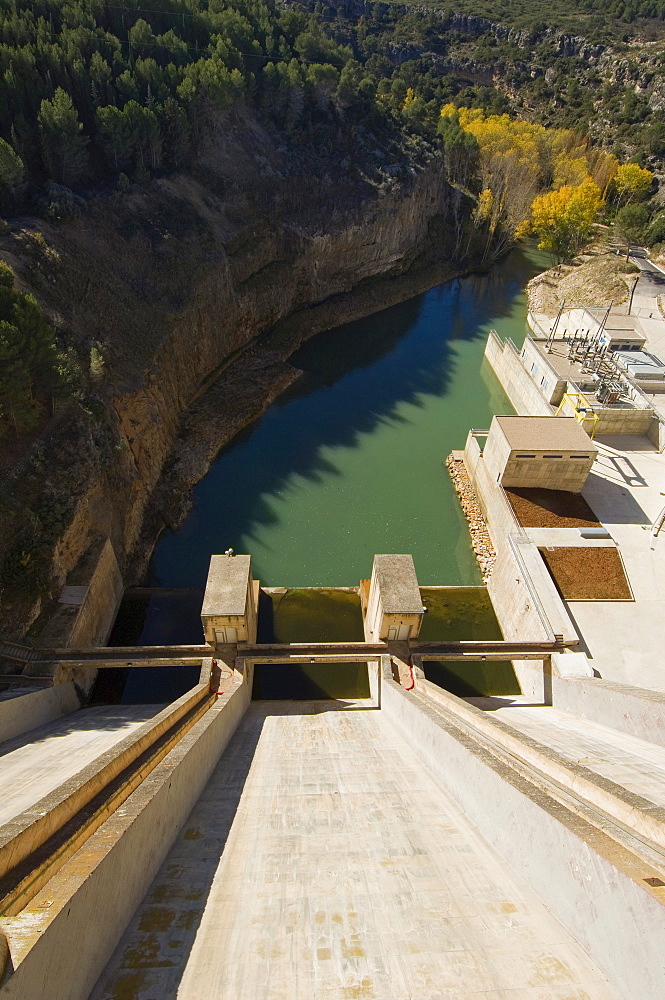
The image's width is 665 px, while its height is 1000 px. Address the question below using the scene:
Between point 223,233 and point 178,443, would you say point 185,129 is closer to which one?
point 223,233

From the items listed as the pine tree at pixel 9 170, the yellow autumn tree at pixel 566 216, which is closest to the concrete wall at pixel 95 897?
the pine tree at pixel 9 170

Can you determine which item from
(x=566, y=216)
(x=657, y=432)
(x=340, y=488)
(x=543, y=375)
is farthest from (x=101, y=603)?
(x=566, y=216)

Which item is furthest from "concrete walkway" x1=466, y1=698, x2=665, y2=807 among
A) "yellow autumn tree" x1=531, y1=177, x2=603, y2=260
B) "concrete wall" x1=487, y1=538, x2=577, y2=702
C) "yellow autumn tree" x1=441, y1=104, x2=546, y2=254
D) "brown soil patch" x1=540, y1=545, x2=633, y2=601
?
"yellow autumn tree" x1=441, y1=104, x2=546, y2=254

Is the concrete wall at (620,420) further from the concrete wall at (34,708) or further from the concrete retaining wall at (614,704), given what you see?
the concrete wall at (34,708)

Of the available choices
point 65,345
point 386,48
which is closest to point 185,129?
point 65,345

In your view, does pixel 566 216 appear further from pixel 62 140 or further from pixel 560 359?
pixel 62 140

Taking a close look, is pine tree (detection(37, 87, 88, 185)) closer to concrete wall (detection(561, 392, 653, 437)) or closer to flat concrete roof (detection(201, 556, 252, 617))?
flat concrete roof (detection(201, 556, 252, 617))

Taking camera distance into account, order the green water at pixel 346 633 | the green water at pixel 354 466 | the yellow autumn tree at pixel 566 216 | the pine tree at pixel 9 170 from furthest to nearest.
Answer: the yellow autumn tree at pixel 566 216 → the pine tree at pixel 9 170 → the green water at pixel 354 466 → the green water at pixel 346 633
